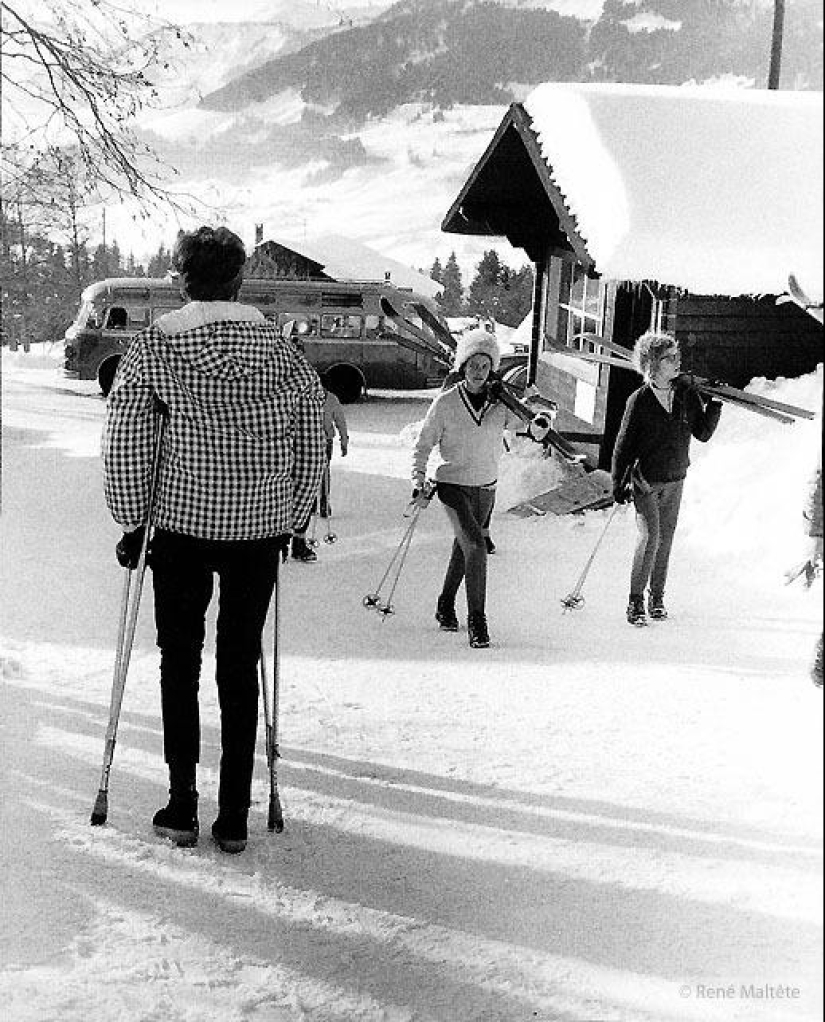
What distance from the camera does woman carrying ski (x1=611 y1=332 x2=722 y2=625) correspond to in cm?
187

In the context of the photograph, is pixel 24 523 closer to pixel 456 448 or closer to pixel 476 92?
pixel 456 448

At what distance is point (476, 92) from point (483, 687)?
1145 millimetres

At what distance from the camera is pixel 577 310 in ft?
7.59

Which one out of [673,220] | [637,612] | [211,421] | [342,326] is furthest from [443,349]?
[673,220]

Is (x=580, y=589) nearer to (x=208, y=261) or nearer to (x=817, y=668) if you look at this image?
(x=208, y=261)

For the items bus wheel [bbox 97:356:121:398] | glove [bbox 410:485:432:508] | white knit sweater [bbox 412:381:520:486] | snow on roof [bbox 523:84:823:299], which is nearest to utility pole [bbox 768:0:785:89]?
snow on roof [bbox 523:84:823:299]

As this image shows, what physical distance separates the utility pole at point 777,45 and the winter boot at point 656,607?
0.98m

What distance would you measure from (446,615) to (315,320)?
892mm

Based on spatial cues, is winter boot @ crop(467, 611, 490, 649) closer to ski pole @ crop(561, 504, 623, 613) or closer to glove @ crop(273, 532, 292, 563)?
A: ski pole @ crop(561, 504, 623, 613)

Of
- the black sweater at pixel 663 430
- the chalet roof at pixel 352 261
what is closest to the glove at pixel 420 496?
the chalet roof at pixel 352 261

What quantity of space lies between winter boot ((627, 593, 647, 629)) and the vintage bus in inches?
23.6

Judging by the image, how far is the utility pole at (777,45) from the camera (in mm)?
1431

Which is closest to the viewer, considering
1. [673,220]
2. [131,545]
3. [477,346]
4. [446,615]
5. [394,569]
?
[673,220]

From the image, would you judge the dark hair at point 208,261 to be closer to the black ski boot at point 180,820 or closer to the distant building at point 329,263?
the distant building at point 329,263
